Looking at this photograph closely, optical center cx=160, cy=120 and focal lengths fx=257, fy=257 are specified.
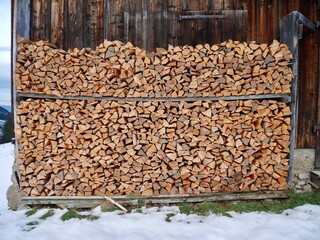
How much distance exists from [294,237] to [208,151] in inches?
63.2

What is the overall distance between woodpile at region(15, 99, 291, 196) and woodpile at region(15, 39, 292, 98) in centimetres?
20

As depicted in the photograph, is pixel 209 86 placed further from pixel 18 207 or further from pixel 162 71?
pixel 18 207

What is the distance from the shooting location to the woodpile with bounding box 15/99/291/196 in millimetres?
4059

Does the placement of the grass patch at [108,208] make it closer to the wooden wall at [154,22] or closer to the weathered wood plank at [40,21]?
the wooden wall at [154,22]

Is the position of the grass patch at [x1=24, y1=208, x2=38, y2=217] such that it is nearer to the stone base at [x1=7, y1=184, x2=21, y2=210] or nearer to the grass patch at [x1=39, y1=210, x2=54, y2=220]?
the grass patch at [x1=39, y1=210, x2=54, y2=220]

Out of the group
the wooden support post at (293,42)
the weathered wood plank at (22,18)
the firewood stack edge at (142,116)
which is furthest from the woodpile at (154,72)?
the weathered wood plank at (22,18)

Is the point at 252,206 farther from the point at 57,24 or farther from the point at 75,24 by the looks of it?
the point at 57,24

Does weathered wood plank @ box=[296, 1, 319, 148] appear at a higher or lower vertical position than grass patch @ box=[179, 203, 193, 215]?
higher

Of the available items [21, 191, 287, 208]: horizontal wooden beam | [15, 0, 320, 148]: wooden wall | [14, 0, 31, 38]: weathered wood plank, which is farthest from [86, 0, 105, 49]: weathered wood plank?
[21, 191, 287, 208]: horizontal wooden beam

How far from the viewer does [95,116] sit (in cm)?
404

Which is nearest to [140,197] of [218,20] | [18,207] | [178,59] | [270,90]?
[18,207]

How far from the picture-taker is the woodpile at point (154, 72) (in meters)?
4.07

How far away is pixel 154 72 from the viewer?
4.08m

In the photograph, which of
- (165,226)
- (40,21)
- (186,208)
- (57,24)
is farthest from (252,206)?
(40,21)
